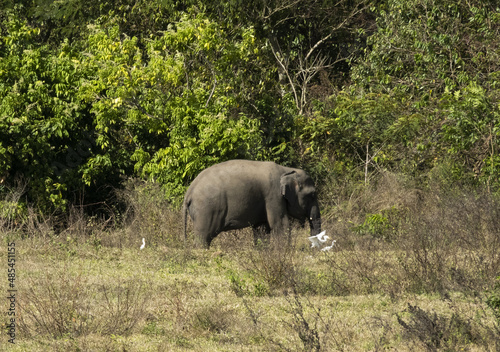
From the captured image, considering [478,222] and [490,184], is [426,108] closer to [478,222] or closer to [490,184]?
[490,184]

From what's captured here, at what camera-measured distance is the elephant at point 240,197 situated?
43.8 feet

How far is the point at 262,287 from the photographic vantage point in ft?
32.3

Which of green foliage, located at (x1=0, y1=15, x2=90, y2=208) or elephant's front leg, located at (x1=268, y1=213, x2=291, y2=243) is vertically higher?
green foliage, located at (x1=0, y1=15, x2=90, y2=208)

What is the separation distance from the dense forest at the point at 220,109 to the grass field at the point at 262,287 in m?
1.47

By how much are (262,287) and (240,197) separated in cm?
371

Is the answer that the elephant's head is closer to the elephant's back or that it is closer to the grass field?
the elephant's back

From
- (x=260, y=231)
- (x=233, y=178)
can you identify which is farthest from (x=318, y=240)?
(x=233, y=178)

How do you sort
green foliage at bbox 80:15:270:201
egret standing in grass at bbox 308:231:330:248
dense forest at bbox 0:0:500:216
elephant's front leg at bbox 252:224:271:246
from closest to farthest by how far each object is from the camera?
egret standing in grass at bbox 308:231:330:248 → elephant's front leg at bbox 252:224:271:246 → green foliage at bbox 80:15:270:201 → dense forest at bbox 0:0:500:216

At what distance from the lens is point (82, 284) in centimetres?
959

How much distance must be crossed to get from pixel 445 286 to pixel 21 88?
976 centimetres

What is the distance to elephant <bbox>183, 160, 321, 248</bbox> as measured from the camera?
13.3 meters

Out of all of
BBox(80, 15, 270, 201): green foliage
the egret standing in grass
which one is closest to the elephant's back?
the egret standing in grass

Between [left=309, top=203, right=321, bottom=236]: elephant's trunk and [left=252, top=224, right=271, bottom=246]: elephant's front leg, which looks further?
[left=309, top=203, right=321, bottom=236]: elephant's trunk

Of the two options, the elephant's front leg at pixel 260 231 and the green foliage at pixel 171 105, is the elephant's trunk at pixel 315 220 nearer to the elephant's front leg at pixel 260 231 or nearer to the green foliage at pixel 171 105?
the elephant's front leg at pixel 260 231
